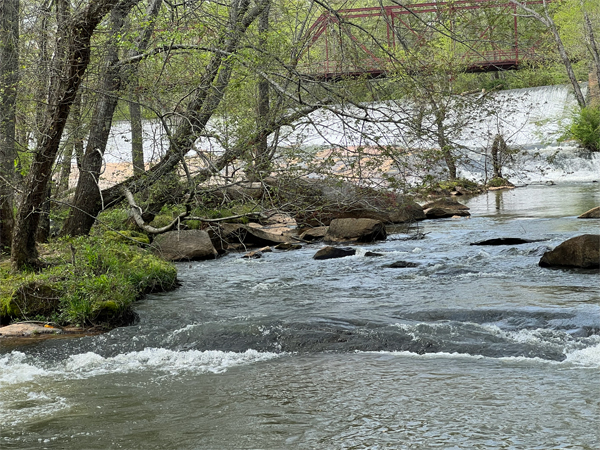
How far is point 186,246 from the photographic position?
1152 centimetres

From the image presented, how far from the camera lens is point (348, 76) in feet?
29.9

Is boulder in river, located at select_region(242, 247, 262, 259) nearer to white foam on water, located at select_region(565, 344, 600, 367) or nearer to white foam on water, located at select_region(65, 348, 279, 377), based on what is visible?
white foam on water, located at select_region(65, 348, 279, 377)

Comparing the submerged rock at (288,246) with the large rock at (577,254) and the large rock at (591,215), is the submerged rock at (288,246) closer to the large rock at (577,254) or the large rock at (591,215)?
the large rock at (577,254)

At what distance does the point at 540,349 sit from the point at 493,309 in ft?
4.22

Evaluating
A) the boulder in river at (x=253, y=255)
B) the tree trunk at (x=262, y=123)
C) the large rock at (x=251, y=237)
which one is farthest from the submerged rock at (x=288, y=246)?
the tree trunk at (x=262, y=123)

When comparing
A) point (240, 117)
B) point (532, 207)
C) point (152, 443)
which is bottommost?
point (152, 443)

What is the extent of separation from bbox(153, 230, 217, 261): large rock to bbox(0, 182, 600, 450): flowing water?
1398 millimetres

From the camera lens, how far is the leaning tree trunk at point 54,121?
7.02 metres

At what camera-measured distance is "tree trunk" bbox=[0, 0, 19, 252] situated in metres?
9.30

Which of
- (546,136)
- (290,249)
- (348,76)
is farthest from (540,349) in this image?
(546,136)

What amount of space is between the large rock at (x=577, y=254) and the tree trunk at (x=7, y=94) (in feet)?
24.6

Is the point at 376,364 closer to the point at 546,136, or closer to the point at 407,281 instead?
the point at 407,281

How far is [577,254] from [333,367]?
510cm

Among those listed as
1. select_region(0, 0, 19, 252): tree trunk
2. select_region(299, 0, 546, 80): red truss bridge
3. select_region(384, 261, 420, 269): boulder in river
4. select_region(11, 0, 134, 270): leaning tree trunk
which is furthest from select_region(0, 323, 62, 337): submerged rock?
select_region(384, 261, 420, 269): boulder in river
